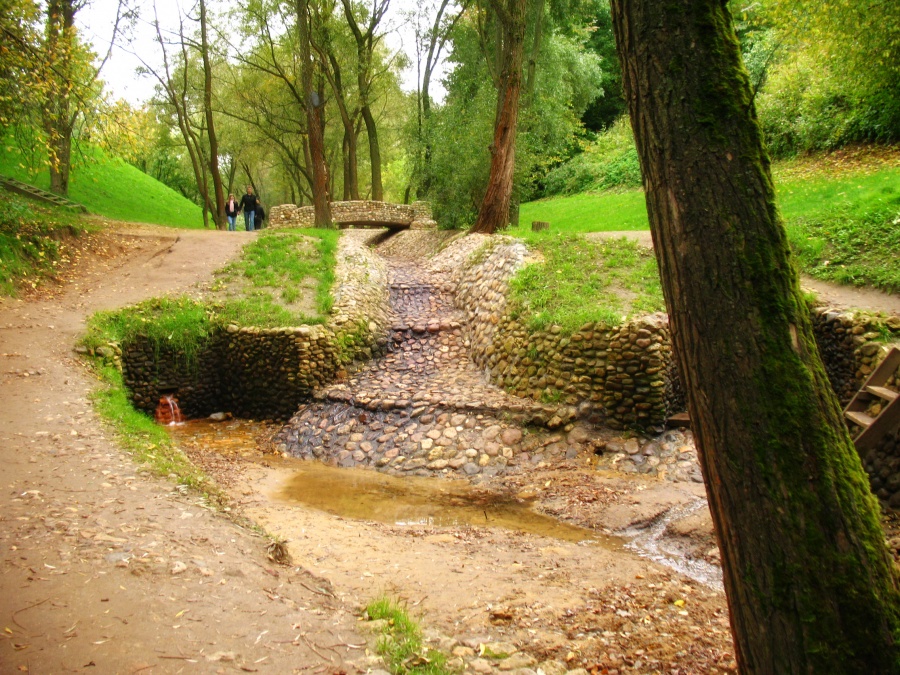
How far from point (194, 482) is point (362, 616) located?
11.4 feet

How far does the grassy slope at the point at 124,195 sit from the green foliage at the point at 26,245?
27.5ft

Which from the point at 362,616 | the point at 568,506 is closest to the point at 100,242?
the point at 568,506

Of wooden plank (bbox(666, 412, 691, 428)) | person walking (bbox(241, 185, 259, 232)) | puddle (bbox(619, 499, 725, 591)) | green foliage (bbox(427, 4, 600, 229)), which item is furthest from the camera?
person walking (bbox(241, 185, 259, 232))

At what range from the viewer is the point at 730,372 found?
9.25ft

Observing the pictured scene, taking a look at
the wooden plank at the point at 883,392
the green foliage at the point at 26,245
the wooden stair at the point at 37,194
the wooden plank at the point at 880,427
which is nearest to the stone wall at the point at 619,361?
the wooden plank at the point at 883,392

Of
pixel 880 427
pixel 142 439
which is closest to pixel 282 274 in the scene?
pixel 142 439

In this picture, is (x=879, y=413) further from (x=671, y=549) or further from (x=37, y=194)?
(x=37, y=194)

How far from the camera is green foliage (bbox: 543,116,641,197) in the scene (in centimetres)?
2747

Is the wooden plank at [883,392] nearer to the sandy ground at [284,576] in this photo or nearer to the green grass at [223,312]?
the sandy ground at [284,576]

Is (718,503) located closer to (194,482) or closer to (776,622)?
(776,622)

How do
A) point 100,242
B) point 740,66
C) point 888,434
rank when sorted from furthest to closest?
1. point 100,242
2. point 888,434
3. point 740,66

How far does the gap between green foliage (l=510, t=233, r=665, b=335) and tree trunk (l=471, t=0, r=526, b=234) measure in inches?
135

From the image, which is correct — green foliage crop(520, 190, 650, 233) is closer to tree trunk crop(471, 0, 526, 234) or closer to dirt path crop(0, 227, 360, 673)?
tree trunk crop(471, 0, 526, 234)

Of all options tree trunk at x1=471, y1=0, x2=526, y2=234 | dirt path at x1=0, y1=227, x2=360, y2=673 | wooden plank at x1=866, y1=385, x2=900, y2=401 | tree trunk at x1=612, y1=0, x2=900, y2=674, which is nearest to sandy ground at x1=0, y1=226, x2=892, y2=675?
dirt path at x1=0, y1=227, x2=360, y2=673
